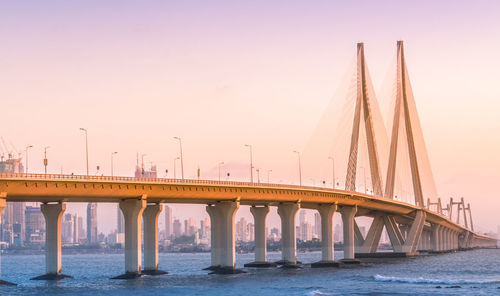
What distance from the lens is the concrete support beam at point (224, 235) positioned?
111688mm

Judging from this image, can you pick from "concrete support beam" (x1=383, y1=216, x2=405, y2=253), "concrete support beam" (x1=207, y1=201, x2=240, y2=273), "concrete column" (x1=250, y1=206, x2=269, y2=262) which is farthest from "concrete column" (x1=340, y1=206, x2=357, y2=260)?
"concrete support beam" (x1=207, y1=201, x2=240, y2=273)

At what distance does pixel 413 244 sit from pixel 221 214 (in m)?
72.4

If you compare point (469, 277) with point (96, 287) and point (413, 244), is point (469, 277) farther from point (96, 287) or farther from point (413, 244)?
point (413, 244)

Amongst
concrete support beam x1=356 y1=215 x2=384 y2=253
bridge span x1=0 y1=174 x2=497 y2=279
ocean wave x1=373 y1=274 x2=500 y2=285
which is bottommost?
ocean wave x1=373 y1=274 x2=500 y2=285

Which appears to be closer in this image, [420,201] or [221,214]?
[221,214]

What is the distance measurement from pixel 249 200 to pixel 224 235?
7.97m

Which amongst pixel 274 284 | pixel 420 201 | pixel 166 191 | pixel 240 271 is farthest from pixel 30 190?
pixel 420 201

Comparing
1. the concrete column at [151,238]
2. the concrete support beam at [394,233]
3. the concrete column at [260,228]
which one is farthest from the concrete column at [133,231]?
the concrete support beam at [394,233]

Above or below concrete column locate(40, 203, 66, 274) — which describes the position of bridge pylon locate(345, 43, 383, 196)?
above

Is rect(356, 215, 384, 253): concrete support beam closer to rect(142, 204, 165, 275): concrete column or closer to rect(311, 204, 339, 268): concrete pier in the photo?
rect(311, 204, 339, 268): concrete pier

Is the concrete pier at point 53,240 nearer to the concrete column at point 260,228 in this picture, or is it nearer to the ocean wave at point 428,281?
the ocean wave at point 428,281

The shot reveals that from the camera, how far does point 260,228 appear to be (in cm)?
12681

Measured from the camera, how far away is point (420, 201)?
16725 cm

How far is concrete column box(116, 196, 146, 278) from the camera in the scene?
3867 inches
